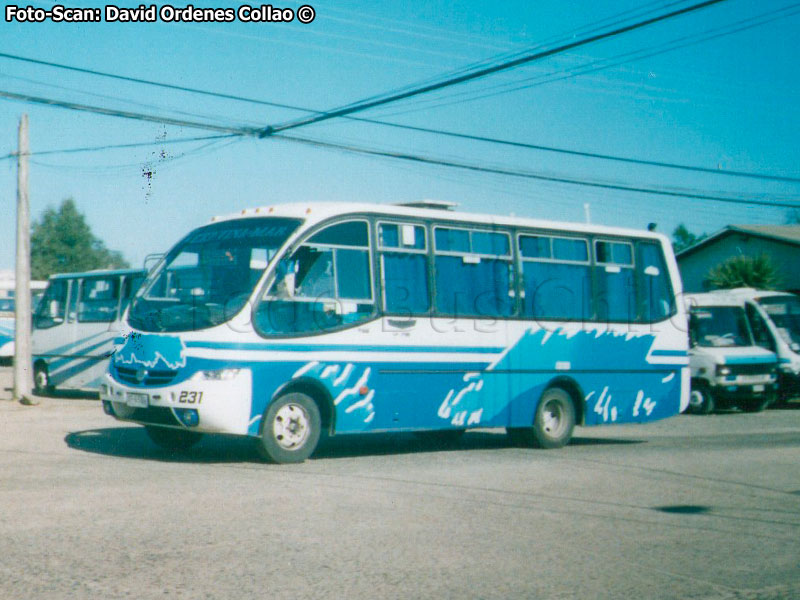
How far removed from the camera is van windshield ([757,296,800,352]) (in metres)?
25.4

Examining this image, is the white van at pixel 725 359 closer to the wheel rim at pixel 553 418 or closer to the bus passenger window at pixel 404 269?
the wheel rim at pixel 553 418

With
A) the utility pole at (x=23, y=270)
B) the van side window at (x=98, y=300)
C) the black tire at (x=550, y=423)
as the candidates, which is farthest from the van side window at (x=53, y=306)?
the black tire at (x=550, y=423)

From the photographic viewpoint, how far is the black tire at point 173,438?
42.5 feet

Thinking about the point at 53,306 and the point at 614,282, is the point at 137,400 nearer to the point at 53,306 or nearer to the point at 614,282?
the point at 614,282

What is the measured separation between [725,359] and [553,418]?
9.15 m

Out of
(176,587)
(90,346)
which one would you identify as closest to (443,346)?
(176,587)

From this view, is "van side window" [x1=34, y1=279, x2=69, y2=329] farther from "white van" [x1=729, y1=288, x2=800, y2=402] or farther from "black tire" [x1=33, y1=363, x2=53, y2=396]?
"white van" [x1=729, y1=288, x2=800, y2=402]

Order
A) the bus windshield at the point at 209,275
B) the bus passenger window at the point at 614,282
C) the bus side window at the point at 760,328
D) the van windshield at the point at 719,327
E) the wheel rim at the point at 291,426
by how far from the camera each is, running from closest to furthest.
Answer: the bus windshield at the point at 209,275 → the wheel rim at the point at 291,426 → the bus passenger window at the point at 614,282 → the van windshield at the point at 719,327 → the bus side window at the point at 760,328

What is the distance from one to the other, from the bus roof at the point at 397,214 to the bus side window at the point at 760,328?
31.6 feet

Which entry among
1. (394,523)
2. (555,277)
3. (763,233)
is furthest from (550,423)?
(763,233)

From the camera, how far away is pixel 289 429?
11852 mm

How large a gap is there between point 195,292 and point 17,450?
10.1ft

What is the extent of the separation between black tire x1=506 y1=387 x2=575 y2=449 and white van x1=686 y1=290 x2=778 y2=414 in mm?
8780

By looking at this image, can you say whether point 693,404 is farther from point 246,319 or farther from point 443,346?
point 246,319
